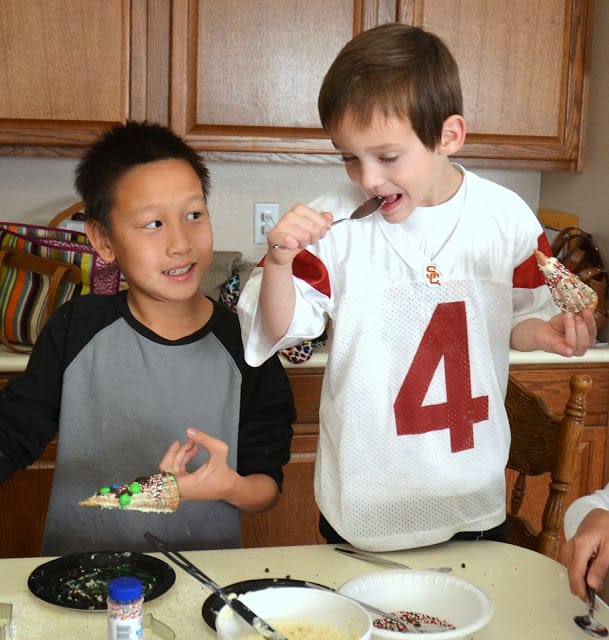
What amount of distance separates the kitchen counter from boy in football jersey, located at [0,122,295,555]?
→ 237 millimetres

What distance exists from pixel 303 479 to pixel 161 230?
43.2 inches

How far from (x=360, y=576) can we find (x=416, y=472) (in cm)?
23

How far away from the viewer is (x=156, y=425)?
1.50m

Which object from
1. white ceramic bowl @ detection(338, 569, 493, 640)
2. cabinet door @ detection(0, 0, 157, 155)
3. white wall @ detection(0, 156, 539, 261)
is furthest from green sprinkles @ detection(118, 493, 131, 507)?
white wall @ detection(0, 156, 539, 261)

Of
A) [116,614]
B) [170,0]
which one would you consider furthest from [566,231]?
[116,614]

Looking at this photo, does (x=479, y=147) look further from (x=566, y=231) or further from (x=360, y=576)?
(x=360, y=576)

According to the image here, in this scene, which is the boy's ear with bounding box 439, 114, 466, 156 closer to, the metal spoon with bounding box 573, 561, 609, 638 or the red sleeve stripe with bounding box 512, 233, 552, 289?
the red sleeve stripe with bounding box 512, 233, 552, 289

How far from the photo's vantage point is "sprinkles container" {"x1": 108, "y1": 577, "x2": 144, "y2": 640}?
0.91 m

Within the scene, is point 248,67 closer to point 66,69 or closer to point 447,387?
point 66,69

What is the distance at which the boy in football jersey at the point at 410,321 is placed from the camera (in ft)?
4.15

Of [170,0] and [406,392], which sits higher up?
[170,0]

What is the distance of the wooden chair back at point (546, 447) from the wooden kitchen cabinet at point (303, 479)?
831 millimetres

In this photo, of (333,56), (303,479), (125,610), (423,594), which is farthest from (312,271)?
(333,56)

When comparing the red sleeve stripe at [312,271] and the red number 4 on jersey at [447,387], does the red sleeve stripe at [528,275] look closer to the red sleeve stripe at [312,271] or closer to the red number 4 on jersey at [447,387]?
the red number 4 on jersey at [447,387]
